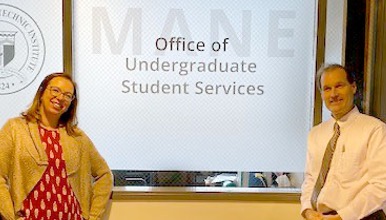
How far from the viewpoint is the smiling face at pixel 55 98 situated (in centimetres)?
261

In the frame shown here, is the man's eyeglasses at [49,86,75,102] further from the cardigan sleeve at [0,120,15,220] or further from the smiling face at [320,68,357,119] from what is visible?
the smiling face at [320,68,357,119]

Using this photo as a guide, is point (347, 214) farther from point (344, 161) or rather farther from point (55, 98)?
point (55, 98)

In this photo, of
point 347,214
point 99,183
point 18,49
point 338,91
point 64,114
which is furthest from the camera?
point 18,49

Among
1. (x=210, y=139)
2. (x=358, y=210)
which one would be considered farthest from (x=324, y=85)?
(x=210, y=139)

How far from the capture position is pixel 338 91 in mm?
2516

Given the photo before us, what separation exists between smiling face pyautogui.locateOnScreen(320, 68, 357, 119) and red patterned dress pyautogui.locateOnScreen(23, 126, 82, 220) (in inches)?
55.3

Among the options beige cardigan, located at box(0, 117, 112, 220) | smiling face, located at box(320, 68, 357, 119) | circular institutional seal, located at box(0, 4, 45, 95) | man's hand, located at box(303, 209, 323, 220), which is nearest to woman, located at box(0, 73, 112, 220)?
beige cardigan, located at box(0, 117, 112, 220)

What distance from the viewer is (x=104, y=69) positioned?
3.10 metres

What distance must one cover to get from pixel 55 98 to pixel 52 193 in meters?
0.49

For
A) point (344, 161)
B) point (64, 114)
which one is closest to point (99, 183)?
point (64, 114)

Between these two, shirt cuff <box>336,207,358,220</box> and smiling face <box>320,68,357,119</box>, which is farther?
smiling face <box>320,68,357,119</box>

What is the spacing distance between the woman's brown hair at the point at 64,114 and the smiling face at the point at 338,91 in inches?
52.2

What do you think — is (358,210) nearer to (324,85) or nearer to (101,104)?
(324,85)

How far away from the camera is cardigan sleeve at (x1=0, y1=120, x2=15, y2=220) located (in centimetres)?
252
